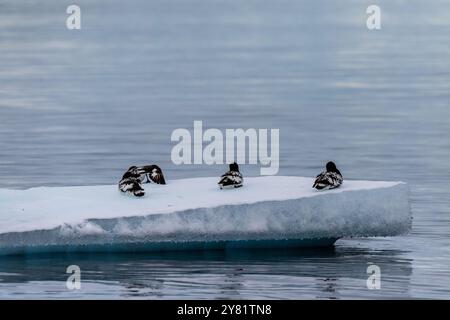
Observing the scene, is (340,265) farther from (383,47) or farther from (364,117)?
(383,47)

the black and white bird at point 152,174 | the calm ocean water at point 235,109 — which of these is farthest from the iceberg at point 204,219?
the black and white bird at point 152,174

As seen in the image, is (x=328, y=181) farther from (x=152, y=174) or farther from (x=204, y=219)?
(x=152, y=174)

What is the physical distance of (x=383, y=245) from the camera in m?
14.2

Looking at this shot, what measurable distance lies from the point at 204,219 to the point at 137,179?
103cm

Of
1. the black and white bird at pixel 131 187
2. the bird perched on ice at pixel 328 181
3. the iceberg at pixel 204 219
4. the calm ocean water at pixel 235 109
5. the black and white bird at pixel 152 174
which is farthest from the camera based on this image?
the black and white bird at pixel 152 174

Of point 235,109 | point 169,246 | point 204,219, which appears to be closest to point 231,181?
point 204,219

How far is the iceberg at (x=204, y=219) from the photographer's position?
1294 cm

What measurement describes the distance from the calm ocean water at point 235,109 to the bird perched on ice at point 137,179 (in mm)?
627

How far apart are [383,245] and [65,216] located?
291 cm

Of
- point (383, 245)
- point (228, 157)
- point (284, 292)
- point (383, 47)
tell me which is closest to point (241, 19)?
point (383, 47)

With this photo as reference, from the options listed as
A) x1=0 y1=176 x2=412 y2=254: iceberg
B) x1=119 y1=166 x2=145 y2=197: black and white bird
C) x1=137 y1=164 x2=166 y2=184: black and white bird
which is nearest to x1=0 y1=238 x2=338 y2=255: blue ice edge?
x1=0 y1=176 x2=412 y2=254: iceberg

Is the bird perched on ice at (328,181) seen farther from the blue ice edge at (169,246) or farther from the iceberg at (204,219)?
the blue ice edge at (169,246)

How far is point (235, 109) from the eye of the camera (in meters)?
24.2

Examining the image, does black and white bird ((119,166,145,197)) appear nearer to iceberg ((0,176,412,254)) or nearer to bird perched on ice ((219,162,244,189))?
iceberg ((0,176,412,254))
